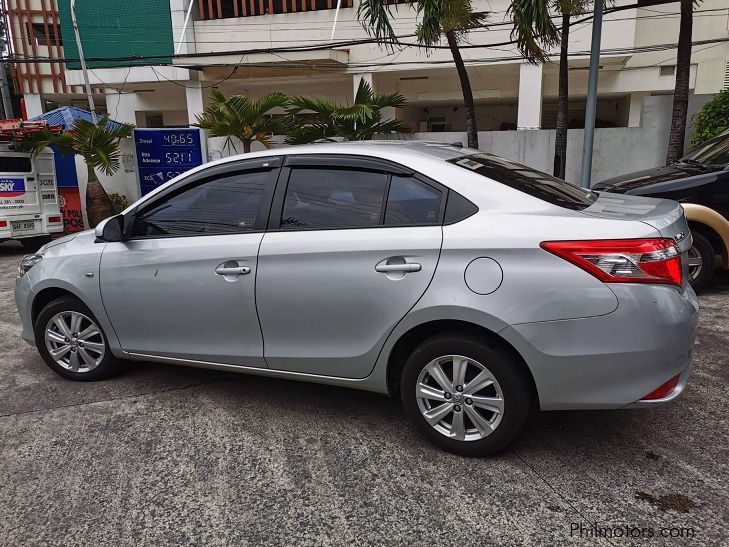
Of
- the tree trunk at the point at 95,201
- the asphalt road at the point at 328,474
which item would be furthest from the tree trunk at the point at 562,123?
the tree trunk at the point at 95,201

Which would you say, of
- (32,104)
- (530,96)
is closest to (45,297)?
(530,96)

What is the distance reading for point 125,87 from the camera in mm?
20188

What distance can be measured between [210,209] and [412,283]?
147 cm

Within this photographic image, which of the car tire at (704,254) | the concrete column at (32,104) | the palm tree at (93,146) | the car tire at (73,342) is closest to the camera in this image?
the car tire at (73,342)

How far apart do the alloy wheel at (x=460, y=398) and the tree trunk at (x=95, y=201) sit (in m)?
11.8

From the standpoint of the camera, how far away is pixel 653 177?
246 inches

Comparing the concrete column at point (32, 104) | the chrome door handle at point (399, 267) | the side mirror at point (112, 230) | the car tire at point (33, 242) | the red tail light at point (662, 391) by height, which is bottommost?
Answer: the car tire at point (33, 242)

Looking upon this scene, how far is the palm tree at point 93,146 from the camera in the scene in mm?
11445

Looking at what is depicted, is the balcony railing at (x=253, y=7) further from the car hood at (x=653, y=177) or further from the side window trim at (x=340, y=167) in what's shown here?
the side window trim at (x=340, y=167)

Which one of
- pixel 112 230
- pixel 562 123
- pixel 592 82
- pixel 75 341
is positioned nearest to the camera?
pixel 112 230

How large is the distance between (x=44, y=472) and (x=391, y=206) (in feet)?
7.60

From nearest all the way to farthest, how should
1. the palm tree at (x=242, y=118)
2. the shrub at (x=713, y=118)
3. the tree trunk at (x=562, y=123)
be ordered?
1. the shrub at (x=713, y=118)
2. the tree trunk at (x=562, y=123)
3. the palm tree at (x=242, y=118)

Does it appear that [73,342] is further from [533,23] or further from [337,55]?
[337,55]

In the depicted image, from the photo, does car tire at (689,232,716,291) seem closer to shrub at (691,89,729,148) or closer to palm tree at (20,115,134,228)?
shrub at (691,89,729,148)
